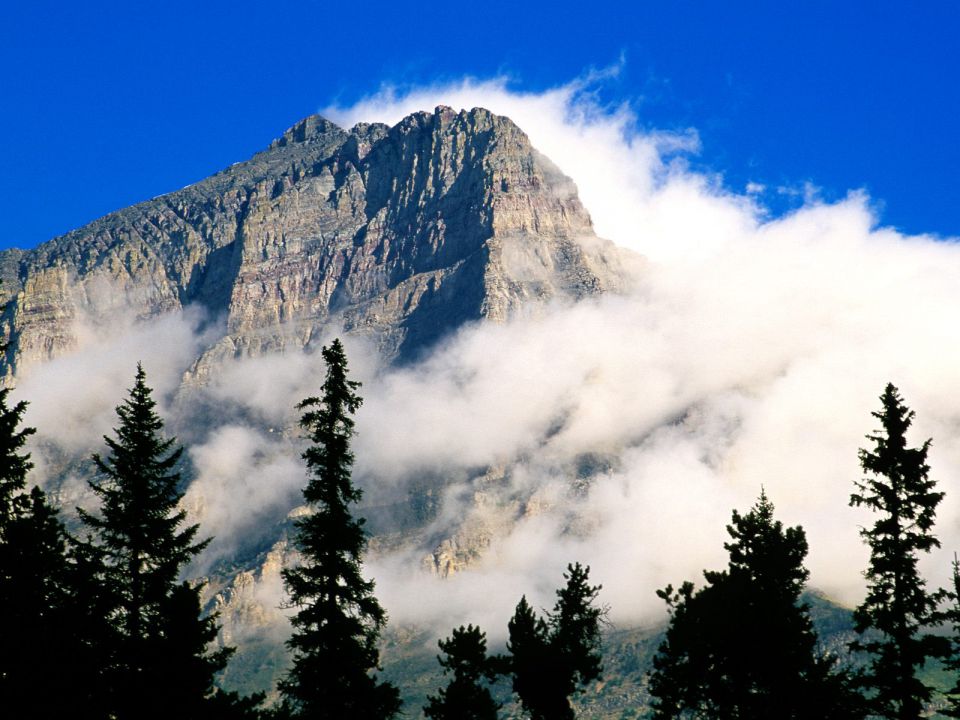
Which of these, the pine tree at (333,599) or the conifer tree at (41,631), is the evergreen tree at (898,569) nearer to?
the pine tree at (333,599)

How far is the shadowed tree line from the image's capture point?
31.1 metres

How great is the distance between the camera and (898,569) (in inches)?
1570

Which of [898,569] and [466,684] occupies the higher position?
[898,569]

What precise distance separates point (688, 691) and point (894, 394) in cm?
1411

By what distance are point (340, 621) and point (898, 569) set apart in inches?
796

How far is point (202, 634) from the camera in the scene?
112 ft

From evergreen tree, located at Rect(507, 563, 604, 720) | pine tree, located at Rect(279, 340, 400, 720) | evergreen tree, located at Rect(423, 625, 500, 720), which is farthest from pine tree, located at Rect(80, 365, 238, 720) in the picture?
evergreen tree, located at Rect(507, 563, 604, 720)

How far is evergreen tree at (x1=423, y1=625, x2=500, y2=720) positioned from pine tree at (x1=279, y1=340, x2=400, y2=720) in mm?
4613

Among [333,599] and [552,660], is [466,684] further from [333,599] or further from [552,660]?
[333,599]

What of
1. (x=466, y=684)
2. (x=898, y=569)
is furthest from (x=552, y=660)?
(x=898, y=569)

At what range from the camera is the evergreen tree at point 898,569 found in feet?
125

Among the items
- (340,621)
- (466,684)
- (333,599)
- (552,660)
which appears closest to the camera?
(340,621)

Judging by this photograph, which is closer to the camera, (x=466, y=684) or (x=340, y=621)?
(x=340, y=621)

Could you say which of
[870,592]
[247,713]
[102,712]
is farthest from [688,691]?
[102,712]
